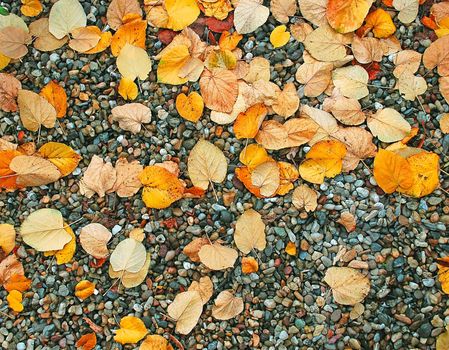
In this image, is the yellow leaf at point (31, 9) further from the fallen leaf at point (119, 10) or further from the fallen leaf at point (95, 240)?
the fallen leaf at point (95, 240)

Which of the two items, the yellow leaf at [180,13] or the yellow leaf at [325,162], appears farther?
the yellow leaf at [180,13]

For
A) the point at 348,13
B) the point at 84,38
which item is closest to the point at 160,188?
the point at 84,38

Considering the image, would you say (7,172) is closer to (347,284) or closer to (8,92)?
(8,92)

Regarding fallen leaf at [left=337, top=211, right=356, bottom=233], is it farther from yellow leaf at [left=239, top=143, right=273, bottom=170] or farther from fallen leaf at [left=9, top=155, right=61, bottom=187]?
fallen leaf at [left=9, top=155, right=61, bottom=187]

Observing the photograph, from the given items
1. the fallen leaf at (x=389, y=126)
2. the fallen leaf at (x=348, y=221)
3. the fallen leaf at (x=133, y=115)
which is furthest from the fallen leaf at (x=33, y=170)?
the fallen leaf at (x=389, y=126)

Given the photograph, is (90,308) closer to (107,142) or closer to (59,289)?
(59,289)

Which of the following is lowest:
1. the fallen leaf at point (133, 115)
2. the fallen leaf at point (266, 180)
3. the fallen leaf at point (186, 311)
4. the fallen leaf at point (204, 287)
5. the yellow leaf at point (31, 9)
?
the fallen leaf at point (186, 311)

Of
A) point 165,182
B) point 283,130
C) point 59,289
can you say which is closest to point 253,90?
point 283,130
